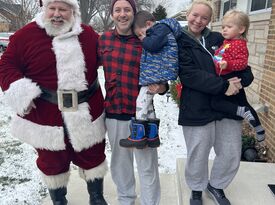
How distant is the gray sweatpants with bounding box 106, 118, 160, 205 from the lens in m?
2.40

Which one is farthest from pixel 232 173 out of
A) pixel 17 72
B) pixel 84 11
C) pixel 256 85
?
pixel 84 11

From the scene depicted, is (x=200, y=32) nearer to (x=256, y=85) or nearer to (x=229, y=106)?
(x=229, y=106)

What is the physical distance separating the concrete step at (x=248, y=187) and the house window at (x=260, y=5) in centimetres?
242

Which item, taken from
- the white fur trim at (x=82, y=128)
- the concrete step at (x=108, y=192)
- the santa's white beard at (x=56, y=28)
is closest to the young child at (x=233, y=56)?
the white fur trim at (x=82, y=128)

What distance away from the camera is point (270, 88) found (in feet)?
12.4

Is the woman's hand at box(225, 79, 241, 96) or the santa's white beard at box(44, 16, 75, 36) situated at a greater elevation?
the santa's white beard at box(44, 16, 75, 36)

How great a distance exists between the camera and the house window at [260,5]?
14.6 ft

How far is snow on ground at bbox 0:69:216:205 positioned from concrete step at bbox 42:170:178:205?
0.99 ft

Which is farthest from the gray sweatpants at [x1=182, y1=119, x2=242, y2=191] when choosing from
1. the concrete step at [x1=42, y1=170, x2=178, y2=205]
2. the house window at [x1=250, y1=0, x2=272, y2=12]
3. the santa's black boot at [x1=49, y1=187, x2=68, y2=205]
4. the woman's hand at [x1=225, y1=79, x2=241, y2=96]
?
the house window at [x1=250, y1=0, x2=272, y2=12]

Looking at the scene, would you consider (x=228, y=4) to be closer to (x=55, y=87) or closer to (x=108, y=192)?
(x=108, y=192)

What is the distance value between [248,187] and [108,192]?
1.38 metres

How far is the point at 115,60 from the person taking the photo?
2.27m

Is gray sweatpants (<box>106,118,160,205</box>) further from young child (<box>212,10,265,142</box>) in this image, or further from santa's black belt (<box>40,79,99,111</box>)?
young child (<box>212,10,265,142</box>)

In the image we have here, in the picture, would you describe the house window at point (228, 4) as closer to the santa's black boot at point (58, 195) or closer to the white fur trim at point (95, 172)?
the white fur trim at point (95, 172)
